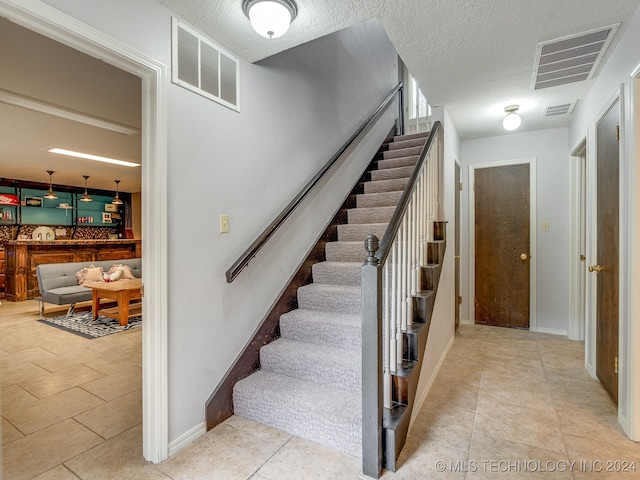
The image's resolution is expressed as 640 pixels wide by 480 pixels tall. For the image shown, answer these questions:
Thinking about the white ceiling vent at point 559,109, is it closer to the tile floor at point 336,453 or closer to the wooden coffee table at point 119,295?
the tile floor at point 336,453

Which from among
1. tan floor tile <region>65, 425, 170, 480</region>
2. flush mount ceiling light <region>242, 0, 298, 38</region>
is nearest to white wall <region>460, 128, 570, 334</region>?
flush mount ceiling light <region>242, 0, 298, 38</region>

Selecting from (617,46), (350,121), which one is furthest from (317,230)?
(617,46)

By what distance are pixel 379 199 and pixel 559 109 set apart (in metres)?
1.98

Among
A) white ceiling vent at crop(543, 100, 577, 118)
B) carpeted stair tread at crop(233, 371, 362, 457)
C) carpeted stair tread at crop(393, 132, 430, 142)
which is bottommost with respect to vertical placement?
carpeted stair tread at crop(233, 371, 362, 457)

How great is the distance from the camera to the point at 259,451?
1814 mm

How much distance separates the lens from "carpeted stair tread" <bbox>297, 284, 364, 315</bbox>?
2559mm

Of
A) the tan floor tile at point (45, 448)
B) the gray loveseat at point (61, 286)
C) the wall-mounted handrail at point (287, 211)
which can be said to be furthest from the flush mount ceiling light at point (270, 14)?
the gray loveseat at point (61, 286)

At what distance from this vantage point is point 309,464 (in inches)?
67.2

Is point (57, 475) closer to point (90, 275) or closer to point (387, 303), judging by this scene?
point (387, 303)

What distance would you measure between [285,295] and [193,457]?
1.22m

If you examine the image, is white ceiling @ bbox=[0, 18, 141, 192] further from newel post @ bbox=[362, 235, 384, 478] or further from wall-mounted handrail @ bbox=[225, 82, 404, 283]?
newel post @ bbox=[362, 235, 384, 478]

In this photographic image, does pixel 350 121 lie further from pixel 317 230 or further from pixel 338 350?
pixel 338 350

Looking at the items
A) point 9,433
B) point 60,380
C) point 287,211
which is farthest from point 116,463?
point 287,211

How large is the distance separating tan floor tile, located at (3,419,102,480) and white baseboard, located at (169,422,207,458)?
503 millimetres
